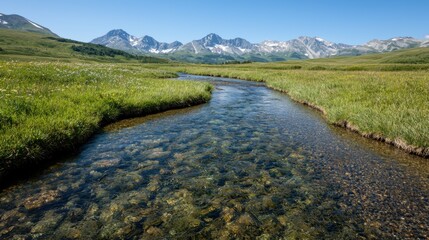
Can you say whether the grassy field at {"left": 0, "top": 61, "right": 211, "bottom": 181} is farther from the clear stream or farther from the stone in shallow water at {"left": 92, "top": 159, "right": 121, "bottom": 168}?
the stone in shallow water at {"left": 92, "top": 159, "right": 121, "bottom": 168}

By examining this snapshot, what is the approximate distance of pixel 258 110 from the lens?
23.1 meters

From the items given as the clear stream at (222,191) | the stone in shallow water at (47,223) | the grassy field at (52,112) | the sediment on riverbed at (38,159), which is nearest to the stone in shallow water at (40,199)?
the clear stream at (222,191)

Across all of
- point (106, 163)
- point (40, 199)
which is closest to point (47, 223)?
point (40, 199)

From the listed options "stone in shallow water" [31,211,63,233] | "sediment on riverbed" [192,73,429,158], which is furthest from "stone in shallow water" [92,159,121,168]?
"sediment on riverbed" [192,73,429,158]

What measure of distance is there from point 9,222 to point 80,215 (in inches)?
61.0

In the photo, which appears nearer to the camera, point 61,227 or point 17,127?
point 61,227

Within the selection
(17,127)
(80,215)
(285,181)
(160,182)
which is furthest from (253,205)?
(17,127)

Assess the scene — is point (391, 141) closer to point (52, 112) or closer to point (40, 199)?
point (40, 199)

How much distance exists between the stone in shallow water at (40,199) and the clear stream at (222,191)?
0.09 ft

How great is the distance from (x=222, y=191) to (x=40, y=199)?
5201mm

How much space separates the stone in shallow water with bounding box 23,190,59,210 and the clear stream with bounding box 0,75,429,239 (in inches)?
1.0

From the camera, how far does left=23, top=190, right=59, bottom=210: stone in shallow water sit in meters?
7.34

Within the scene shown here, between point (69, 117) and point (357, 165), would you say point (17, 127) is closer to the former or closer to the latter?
point (69, 117)

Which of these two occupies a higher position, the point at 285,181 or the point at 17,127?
the point at 17,127
